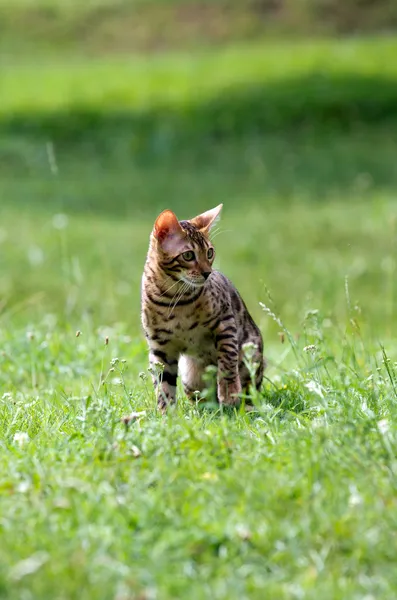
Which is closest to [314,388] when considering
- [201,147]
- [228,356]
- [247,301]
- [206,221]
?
[228,356]

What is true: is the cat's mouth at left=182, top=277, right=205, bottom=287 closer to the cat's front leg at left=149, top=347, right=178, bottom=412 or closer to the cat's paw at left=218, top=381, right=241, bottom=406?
the cat's front leg at left=149, top=347, right=178, bottom=412

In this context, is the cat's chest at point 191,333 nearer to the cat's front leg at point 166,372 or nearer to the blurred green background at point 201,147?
the cat's front leg at point 166,372

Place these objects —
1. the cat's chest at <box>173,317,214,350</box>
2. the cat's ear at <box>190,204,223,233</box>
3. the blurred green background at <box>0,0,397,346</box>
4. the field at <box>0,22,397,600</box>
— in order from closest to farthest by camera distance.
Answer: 1. the field at <box>0,22,397,600</box>
2. the cat's chest at <box>173,317,214,350</box>
3. the cat's ear at <box>190,204,223,233</box>
4. the blurred green background at <box>0,0,397,346</box>

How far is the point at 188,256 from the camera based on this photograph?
5234 mm

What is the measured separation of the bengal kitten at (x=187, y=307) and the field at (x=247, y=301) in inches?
9.2

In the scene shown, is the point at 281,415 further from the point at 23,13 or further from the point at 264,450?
the point at 23,13

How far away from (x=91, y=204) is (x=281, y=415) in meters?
11.1

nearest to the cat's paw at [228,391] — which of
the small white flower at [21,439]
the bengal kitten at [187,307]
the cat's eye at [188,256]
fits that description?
the bengal kitten at [187,307]

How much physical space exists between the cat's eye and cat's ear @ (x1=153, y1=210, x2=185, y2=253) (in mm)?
62

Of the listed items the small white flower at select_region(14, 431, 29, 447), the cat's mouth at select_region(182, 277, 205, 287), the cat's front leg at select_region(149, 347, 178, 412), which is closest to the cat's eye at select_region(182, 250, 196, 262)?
the cat's mouth at select_region(182, 277, 205, 287)

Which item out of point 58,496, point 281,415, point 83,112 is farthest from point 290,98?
point 58,496

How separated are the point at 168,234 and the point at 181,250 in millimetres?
113

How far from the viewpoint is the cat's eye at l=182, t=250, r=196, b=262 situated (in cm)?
523

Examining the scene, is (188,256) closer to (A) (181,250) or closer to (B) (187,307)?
(A) (181,250)
